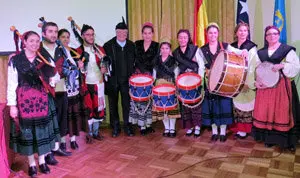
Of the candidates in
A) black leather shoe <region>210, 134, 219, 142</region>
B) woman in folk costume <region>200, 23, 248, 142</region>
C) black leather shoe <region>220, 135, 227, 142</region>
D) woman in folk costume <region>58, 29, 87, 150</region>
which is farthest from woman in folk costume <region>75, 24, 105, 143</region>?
black leather shoe <region>220, 135, 227, 142</region>

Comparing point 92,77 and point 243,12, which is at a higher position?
point 243,12

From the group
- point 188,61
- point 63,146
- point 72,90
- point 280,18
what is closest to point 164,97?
point 188,61

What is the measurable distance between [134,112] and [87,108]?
0.64 m

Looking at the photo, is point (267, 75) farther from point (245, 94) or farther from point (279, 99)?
point (245, 94)

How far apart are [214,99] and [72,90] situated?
163 cm

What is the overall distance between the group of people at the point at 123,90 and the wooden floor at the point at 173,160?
0.15m

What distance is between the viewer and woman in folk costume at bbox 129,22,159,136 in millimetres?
3875

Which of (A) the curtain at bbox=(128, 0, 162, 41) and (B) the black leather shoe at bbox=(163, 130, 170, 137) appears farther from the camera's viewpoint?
(A) the curtain at bbox=(128, 0, 162, 41)

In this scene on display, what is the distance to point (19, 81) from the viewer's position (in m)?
2.80

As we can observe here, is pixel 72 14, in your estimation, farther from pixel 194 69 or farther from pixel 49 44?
pixel 194 69

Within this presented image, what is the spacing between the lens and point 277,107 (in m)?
3.31

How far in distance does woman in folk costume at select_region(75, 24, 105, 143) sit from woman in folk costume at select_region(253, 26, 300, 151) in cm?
184

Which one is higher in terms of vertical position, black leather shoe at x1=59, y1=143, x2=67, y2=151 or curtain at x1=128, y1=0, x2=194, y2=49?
curtain at x1=128, y1=0, x2=194, y2=49

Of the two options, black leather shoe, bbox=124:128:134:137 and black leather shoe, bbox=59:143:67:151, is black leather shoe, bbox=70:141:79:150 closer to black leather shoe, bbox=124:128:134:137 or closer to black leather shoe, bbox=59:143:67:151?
black leather shoe, bbox=59:143:67:151
